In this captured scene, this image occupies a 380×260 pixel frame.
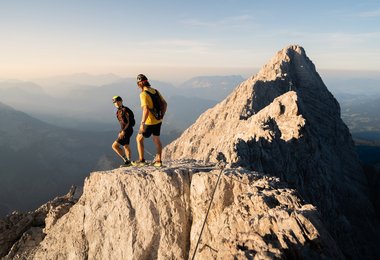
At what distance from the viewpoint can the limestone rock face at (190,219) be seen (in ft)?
37.6

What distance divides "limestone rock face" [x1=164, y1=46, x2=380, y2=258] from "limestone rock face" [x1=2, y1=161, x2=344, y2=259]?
6509 mm

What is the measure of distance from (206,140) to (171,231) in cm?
5343

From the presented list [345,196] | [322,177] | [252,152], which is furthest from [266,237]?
[345,196]

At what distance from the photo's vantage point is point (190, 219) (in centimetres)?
1502

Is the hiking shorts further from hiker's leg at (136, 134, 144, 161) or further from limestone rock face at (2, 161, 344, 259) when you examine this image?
limestone rock face at (2, 161, 344, 259)

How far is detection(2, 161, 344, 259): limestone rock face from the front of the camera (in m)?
11.5

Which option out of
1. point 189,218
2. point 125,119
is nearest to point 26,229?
point 125,119

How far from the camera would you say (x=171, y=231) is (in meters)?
14.8

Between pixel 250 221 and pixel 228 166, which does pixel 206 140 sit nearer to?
pixel 228 166

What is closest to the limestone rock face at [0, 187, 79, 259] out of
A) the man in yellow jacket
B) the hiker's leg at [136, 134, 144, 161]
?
the hiker's leg at [136, 134, 144, 161]

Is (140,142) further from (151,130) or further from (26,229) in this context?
(26,229)

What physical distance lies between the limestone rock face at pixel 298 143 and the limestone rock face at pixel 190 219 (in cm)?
651

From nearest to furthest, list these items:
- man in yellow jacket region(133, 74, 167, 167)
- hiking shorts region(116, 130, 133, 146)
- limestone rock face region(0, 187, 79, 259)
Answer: man in yellow jacket region(133, 74, 167, 167)
hiking shorts region(116, 130, 133, 146)
limestone rock face region(0, 187, 79, 259)

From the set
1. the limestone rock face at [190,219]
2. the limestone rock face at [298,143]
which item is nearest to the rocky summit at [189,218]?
the limestone rock face at [190,219]
